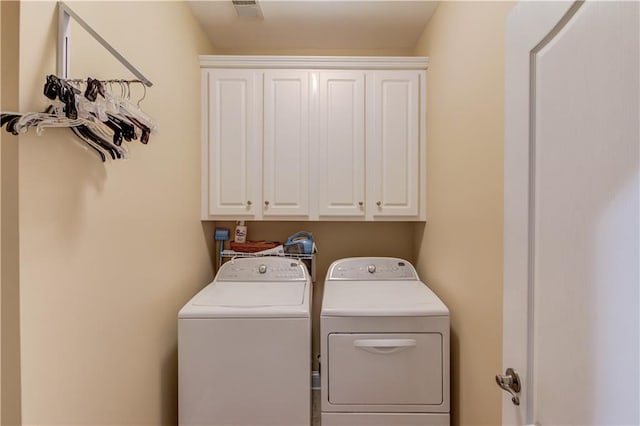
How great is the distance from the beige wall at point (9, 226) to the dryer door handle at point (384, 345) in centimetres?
120

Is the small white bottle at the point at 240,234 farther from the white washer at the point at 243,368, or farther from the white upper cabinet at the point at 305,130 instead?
the white washer at the point at 243,368

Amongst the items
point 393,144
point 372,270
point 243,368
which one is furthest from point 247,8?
point 243,368

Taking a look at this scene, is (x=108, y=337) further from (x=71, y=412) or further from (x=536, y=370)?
(x=536, y=370)

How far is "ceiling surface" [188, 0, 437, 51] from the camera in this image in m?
1.90

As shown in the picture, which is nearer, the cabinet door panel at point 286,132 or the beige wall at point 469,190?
the beige wall at point 469,190

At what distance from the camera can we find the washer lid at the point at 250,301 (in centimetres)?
151

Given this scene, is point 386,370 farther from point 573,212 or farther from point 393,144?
point 393,144

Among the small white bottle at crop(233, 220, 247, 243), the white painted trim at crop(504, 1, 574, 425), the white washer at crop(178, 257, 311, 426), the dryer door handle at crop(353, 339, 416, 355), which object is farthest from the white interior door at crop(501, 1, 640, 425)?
the small white bottle at crop(233, 220, 247, 243)

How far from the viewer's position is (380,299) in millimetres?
1699

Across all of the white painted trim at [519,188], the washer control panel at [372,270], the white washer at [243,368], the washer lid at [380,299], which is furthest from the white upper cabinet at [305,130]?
the white painted trim at [519,188]

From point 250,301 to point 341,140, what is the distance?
1.14 m

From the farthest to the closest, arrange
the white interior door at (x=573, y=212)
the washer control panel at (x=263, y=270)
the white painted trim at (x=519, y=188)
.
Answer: the washer control panel at (x=263, y=270) → the white painted trim at (x=519, y=188) → the white interior door at (x=573, y=212)

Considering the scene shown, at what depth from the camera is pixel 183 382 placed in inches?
58.2

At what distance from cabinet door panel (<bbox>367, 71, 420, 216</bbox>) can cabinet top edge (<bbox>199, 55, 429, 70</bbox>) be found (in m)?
0.06
